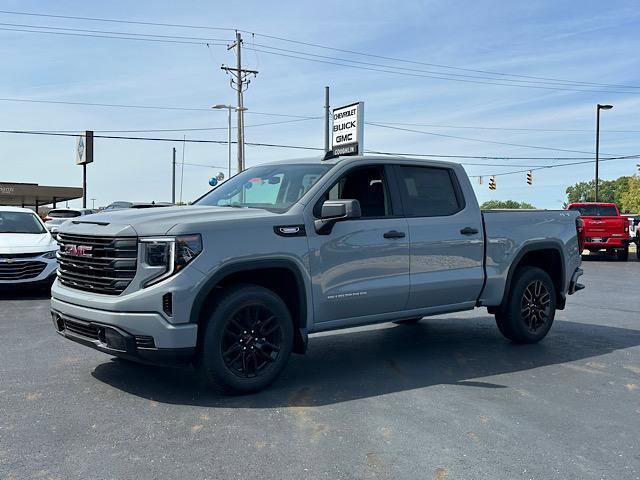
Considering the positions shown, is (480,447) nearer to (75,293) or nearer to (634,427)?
(634,427)

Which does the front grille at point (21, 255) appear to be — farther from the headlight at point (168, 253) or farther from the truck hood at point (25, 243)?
the headlight at point (168, 253)

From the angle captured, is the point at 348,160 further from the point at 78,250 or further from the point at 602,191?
the point at 602,191

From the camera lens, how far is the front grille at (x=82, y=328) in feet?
16.2

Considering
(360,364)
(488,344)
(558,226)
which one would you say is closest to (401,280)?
(360,364)

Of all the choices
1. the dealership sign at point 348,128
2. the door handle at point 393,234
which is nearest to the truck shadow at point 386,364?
the door handle at point 393,234

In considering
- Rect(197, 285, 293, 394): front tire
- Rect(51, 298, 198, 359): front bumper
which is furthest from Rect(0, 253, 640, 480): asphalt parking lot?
Rect(51, 298, 198, 359): front bumper

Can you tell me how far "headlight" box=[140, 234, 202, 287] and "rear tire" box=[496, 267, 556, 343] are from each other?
3.85 metres

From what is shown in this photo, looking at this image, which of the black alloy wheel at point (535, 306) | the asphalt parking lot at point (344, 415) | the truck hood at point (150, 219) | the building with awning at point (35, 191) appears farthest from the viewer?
the building with awning at point (35, 191)

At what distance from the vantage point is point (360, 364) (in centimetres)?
625

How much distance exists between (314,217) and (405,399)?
1.64 meters

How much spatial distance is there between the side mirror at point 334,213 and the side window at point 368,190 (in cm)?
59

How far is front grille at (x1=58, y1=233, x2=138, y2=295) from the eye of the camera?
4828 millimetres

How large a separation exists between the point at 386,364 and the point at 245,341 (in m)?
1.77

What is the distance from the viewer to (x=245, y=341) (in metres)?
5.06
